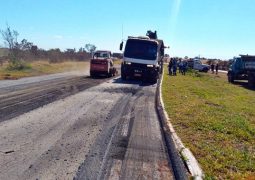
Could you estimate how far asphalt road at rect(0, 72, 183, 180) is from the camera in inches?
232

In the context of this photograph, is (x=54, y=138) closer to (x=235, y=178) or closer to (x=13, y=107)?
(x=235, y=178)

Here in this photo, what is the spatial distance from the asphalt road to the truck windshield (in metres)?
13.4

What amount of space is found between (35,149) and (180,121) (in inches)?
199

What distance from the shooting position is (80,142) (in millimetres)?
7719

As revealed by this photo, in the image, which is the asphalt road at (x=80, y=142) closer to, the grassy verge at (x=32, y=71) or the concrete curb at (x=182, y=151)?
the concrete curb at (x=182, y=151)

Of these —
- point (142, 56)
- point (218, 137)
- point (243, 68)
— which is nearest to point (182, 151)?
point (218, 137)

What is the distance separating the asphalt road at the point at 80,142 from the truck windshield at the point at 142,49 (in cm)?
1341

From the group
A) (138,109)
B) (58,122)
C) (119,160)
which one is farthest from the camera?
(138,109)

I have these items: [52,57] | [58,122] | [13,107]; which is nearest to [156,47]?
[13,107]

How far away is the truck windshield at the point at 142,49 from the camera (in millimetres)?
26469

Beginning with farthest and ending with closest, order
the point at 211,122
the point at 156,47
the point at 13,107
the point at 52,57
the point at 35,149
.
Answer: the point at 52,57, the point at 156,47, the point at 13,107, the point at 211,122, the point at 35,149

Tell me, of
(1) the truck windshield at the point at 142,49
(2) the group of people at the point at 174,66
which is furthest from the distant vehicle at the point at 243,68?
(2) the group of people at the point at 174,66

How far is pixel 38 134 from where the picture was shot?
8.28 m

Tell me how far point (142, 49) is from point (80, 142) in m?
19.4
